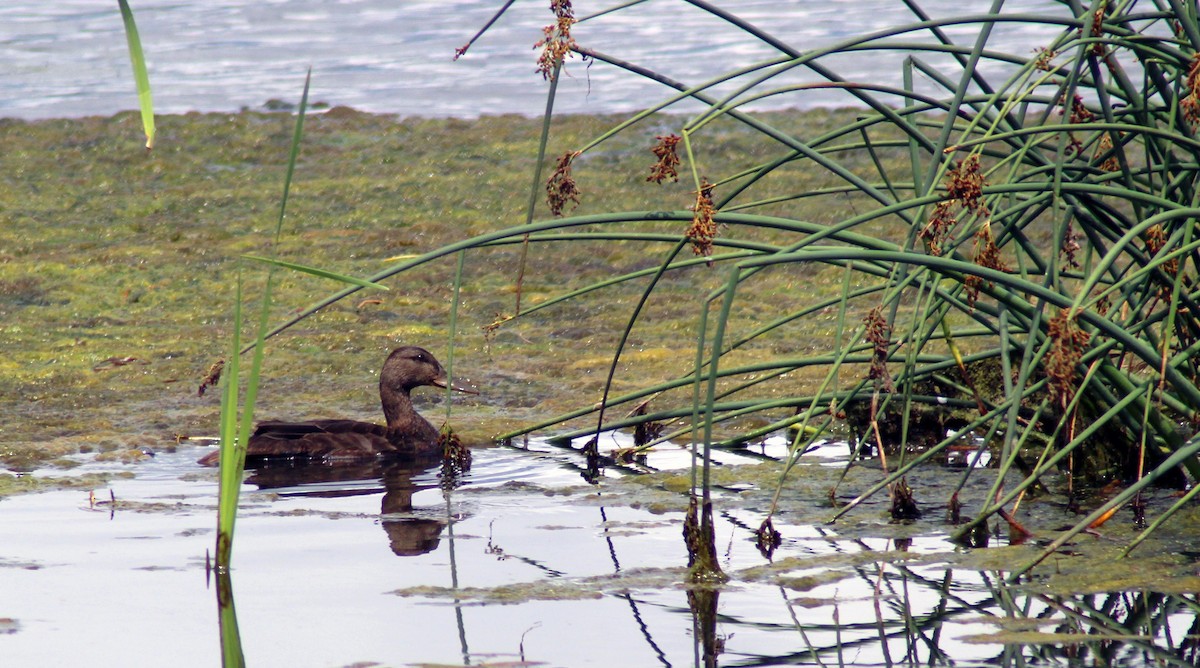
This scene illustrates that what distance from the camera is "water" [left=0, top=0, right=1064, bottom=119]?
1419 centimetres

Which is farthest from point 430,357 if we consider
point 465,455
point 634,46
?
point 634,46

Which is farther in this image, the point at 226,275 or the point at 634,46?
the point at 634,46

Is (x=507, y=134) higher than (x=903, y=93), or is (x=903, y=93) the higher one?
(x=903, y=93)

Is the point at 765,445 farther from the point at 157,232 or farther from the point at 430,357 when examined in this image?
the point at 157,232

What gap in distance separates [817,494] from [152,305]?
401 cm

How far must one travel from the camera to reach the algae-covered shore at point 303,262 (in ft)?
22.9

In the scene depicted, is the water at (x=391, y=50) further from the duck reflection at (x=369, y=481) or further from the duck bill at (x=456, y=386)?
the duck reflection at (x=369, y=481)

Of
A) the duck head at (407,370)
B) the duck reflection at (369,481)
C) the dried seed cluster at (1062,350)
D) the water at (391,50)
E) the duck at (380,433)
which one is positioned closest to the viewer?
the dried seed cluster at (1062,350)

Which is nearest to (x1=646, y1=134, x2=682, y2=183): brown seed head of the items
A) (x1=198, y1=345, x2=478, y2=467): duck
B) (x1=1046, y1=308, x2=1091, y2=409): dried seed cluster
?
(x1=1046, y1=308, x2=1091, y2=409): dried seed cluster

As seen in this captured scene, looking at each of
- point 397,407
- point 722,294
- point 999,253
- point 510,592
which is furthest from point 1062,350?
point 397,407

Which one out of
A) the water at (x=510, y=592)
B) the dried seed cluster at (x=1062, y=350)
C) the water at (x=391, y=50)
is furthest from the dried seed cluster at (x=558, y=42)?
the water at (x=391, y=50)

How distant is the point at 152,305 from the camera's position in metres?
8.16

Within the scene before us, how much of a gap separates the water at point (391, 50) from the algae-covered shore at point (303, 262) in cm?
154

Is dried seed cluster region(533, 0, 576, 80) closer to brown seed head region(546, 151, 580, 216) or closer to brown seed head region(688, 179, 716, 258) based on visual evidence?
brown seed head region(546, 151, 580, 216)
